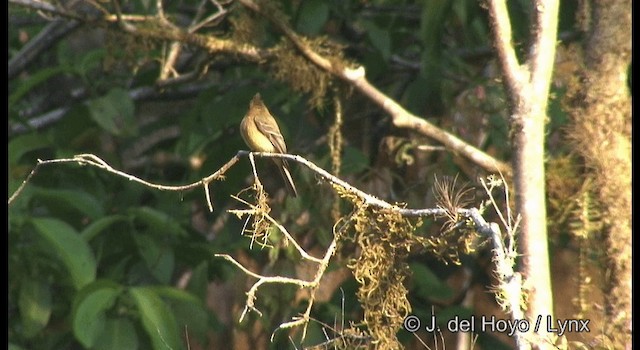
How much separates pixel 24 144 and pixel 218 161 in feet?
3.90

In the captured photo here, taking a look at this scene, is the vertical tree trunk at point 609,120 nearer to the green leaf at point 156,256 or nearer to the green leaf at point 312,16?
the green leaf at point 312,16

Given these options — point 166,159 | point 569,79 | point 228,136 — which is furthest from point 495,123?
point 166,159

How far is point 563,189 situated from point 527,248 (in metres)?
1.03

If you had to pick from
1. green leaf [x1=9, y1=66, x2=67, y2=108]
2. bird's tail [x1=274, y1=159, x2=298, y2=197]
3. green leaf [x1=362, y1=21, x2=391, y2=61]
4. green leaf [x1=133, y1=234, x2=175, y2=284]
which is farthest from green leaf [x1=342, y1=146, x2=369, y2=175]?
green leaf [x1=9, y1=66, x2=67, y2=108]

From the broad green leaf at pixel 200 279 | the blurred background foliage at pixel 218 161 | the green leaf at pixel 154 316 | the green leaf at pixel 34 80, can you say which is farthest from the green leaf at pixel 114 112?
the green leaf at pixel 154 316

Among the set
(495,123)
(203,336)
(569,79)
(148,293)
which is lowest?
(203,336)

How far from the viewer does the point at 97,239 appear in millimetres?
7004

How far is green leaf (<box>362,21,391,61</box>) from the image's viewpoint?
20.9 feet

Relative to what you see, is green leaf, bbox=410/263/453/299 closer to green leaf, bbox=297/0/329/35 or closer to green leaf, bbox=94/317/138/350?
green leaf, bbox=297/0/329/35

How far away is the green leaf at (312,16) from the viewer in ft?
19.9

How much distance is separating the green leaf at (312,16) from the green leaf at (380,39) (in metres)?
0.31

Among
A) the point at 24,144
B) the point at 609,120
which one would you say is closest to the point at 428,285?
the point at 609,120

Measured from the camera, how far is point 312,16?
6.15 m
